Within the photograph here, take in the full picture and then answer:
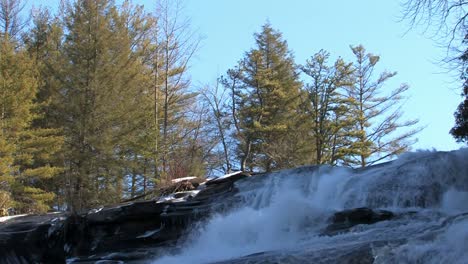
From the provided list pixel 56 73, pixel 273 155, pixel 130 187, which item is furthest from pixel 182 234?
pixel 273 155

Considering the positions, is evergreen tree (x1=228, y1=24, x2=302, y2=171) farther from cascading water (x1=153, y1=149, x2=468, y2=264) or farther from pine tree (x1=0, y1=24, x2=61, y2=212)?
cascading water (x1=153, y1=149, x2=468, y2=264)

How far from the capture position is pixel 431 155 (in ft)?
37.9

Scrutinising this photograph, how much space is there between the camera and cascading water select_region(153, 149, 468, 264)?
A: 8.12 meters

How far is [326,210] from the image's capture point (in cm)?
1107

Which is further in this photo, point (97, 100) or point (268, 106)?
point (268, 106)

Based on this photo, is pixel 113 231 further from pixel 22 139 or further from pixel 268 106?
pixel 268 106

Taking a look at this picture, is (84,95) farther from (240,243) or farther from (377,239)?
(377,239)

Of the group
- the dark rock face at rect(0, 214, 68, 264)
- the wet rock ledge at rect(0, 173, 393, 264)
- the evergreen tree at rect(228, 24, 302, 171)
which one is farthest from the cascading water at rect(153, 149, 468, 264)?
the evergreen tree at rect(228, 24, 302, 171)

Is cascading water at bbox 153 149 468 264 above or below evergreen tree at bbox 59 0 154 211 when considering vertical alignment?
below

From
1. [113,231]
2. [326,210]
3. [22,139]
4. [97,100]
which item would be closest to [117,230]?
[113,231]

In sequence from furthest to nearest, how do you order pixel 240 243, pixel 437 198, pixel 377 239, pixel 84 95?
pixel 84 95, pixel 240 243, pixel 437 198, pixel 377 239

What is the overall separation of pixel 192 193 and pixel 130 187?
1191 cm

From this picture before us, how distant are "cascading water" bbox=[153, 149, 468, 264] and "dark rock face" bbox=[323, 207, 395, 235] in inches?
9.2

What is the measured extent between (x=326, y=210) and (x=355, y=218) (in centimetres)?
133
